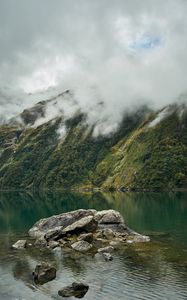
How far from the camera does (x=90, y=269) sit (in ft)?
282

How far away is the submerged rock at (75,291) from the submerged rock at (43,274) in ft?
30.9

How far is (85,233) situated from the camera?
124 metres

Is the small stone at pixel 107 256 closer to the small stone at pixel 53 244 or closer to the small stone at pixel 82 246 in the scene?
the small stone at pixel 82 246

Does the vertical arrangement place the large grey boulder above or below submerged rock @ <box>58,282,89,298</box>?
above

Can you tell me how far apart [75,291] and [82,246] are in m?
42.8

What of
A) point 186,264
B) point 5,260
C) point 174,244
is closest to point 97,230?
point 174,244

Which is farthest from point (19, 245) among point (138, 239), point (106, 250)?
point (138, 239)

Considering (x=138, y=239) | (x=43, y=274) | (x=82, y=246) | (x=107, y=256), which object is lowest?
(x=43, y=274)

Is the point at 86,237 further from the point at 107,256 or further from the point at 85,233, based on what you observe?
Result: the point at 107,256

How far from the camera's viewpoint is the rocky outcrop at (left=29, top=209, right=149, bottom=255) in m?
112

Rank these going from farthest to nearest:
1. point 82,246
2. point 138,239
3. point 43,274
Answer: point 138,239 → point 82,246 → point 43,274

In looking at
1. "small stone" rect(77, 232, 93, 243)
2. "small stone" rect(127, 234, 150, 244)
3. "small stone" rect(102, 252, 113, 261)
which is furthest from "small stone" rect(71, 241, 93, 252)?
"small stone" rect(127, 234, 150, 244)

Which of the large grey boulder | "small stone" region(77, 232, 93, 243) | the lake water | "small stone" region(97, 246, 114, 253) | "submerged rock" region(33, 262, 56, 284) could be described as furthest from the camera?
the large grey boulder

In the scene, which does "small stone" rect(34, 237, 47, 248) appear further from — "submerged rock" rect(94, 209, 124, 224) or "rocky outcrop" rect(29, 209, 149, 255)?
"submerged rock" rect(94, 209, 124, 224)
